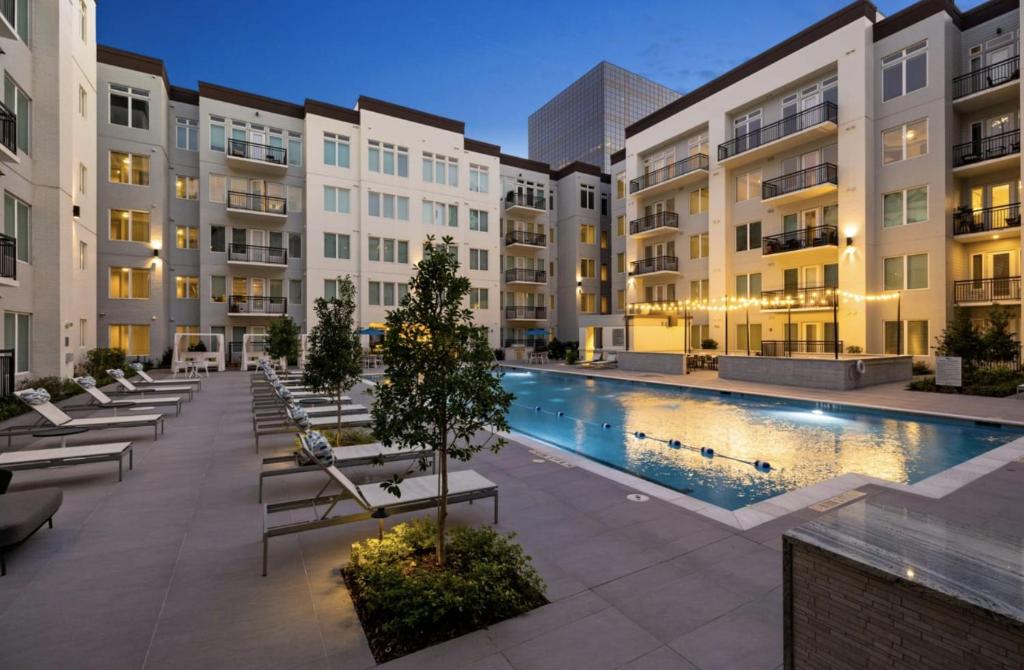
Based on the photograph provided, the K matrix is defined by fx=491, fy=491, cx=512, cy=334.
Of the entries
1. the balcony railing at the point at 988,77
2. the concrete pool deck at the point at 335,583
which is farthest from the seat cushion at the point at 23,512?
the balcony railing at the point at 988,77

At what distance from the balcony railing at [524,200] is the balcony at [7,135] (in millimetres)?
27023

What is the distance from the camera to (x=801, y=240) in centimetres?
2325

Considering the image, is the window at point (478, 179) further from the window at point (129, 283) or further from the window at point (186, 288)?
the window at point (129, 283)

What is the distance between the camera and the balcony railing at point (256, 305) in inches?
1035

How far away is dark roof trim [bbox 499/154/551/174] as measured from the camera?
121ft

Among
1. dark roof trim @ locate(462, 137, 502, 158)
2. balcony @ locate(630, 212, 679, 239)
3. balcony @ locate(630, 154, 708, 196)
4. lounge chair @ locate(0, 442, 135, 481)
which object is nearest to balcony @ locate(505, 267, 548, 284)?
balcony @ locate(630, 212, 679, 239)

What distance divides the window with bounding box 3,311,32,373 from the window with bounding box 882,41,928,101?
31.3 m

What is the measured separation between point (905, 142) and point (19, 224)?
3072cm

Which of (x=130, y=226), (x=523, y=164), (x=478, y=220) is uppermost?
(x=523, y=164)

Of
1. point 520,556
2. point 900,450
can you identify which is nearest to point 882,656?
point 520,556

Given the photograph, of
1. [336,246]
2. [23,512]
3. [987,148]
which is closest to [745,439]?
[23,512]

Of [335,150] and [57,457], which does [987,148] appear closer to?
[57,457]

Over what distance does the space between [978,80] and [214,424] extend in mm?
28054

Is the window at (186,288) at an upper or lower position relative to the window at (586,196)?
lower
